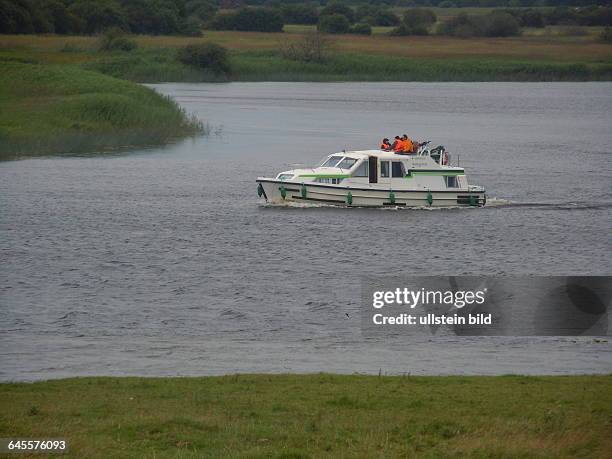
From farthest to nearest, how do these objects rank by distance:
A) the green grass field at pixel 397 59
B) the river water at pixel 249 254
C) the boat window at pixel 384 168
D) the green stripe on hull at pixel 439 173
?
the green grass field at pixel 397 59
the green stripe on hull at pixel 439 173
the boat window at pixel 384 168
the river water at pixel 249 254

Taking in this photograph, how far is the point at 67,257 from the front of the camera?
3638cm

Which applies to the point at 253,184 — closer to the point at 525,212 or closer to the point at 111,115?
the point at 525,212

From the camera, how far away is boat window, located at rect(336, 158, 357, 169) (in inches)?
1843

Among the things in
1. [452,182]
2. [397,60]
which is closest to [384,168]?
[452,182]

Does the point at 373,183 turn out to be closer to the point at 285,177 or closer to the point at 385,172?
the point at 385,172

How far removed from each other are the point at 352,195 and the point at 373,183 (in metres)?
Result: 1.01

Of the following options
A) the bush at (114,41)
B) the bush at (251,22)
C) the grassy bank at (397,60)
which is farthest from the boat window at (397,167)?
the bush at (251,22)

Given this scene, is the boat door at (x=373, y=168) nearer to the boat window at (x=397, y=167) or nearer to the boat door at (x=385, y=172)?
the boat door at (x=385, y=172)

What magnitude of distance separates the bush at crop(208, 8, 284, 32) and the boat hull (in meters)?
141

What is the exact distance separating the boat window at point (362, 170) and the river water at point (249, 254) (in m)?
1.45

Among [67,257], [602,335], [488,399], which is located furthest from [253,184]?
[488,399]

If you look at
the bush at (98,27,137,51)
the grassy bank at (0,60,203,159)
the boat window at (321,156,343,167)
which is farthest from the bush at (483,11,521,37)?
the boat window at (321,156,343,167)

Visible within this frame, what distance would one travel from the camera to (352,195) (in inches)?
1850

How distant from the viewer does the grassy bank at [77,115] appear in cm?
6762
